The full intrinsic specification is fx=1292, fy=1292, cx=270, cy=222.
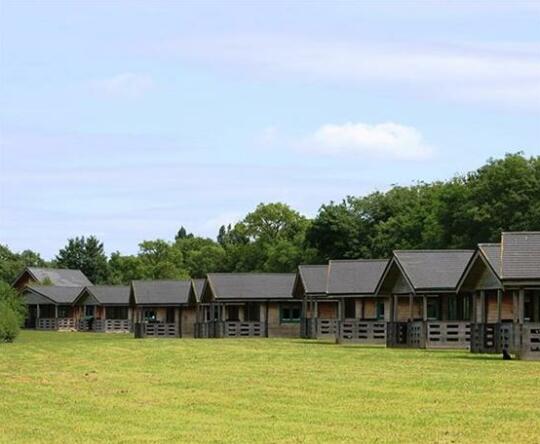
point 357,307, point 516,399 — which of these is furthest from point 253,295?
point 516,399

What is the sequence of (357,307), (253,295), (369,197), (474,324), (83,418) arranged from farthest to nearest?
1. (369,197)
2. (253,295)
3. (357,307)
4. (474,324)
5. (83,418)

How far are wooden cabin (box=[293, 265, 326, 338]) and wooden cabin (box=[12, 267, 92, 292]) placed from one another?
51.7 meters

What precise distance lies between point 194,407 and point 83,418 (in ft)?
8.38

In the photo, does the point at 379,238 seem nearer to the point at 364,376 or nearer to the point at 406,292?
the point at 406,292

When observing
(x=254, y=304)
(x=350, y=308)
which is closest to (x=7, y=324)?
(x=350, y=308)

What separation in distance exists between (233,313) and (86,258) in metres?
83.0

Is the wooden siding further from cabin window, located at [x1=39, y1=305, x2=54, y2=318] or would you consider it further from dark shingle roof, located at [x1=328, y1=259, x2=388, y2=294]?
cabin window, located at [x1=39, y1=305, x2=54, y2=318]

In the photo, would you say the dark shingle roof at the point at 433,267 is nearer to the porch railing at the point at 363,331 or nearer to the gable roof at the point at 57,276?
the porch railing at the point at 363,331

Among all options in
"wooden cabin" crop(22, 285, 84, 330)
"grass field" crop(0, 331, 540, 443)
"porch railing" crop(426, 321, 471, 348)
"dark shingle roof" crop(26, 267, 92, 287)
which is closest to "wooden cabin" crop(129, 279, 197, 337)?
"wooden cabin" crop(22, 285, 84, 330)

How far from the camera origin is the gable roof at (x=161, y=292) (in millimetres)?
94375

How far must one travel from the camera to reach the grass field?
20.4 meters

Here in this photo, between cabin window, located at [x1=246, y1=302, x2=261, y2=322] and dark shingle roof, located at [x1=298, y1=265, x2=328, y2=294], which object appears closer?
dark shingle roof, located at [x1=298, y1=265, x2=328, y2=294]

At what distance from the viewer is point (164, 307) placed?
96250mm

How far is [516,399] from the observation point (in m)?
25.9
